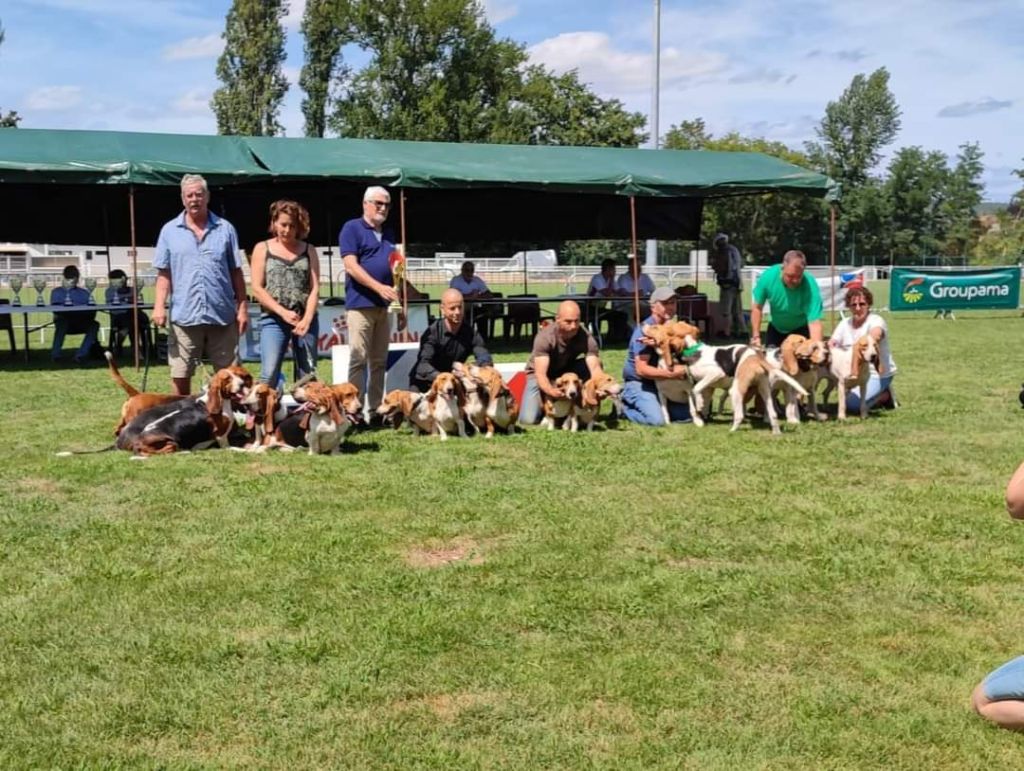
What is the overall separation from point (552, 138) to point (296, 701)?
5441 cm

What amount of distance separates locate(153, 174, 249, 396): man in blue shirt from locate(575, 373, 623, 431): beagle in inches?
102

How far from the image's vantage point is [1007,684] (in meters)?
2.84

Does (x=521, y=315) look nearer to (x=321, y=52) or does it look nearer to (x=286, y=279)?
(x=286, y=279)

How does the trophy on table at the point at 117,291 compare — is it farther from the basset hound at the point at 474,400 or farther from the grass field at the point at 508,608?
the basset hound at the point at 474,400

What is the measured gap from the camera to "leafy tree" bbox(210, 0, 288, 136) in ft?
163

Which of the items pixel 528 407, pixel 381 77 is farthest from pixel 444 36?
pixel 528 407

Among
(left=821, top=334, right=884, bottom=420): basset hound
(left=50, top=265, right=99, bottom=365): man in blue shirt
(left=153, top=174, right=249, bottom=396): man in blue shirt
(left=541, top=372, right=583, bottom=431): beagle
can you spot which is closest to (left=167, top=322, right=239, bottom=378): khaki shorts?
(left=153, top=174, right=249, bottom=396): man in blue shirt

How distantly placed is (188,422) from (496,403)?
2.19 meters

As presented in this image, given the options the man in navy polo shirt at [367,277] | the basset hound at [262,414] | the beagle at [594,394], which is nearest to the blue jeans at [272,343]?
the basset hound at [262,414]

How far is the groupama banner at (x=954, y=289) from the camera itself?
69.9 feet

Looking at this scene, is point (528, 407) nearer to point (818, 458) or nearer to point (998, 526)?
point (818, 458)

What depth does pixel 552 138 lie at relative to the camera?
55.4 meters

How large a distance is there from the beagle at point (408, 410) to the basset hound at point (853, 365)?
326 cm

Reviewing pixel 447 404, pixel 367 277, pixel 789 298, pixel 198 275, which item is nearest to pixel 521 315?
pixel 789 298
